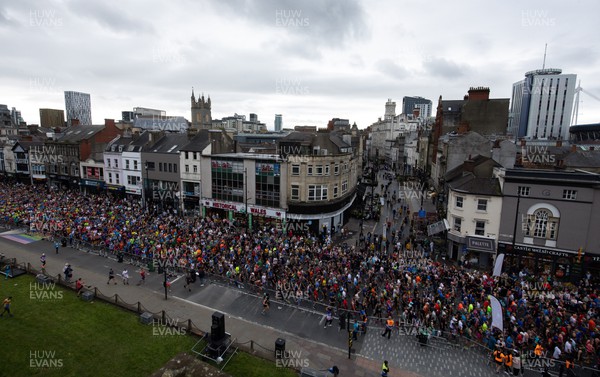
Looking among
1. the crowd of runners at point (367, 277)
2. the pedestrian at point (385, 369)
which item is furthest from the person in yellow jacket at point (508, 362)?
the pedestrian at point (385, 369)

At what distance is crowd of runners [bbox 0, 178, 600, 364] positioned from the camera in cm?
1827

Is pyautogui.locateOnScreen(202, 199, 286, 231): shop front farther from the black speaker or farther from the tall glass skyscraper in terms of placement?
the tall glass skyscraper

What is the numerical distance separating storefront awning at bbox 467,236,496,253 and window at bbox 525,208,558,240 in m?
2.90

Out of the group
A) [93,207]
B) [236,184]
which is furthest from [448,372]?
[93,207]

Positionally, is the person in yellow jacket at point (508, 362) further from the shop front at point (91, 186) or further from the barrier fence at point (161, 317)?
the shop front at point (91, 186)

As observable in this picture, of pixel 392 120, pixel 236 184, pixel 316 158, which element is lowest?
pixel 236 184

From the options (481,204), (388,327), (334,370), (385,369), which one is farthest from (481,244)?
(334,370)

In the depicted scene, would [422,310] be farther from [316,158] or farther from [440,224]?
[316,158]

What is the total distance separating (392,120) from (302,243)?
115 metres

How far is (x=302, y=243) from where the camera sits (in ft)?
104

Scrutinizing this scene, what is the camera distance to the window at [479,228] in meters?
29.0

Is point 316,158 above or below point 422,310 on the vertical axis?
above

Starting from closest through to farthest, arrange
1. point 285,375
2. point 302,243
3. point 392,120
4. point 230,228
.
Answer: point 285,375, point 302,243, point 230,228, point 392,120

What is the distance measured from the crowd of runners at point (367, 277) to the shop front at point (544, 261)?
88cm
